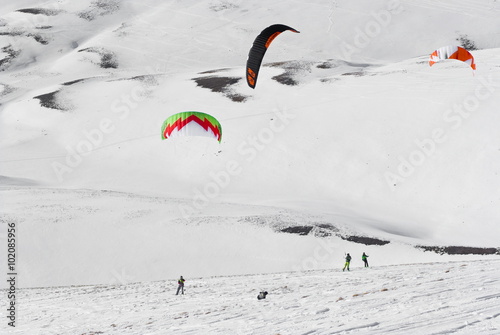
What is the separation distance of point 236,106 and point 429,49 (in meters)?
47.0

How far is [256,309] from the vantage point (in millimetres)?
14789

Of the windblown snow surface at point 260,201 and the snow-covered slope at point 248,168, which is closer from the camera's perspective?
the windblown snow surface at point 260,201

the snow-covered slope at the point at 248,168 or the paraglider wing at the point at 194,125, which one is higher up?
the paraglider wing at the point at 194,125

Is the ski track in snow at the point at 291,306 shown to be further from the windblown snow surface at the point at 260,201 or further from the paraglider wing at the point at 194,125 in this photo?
the paraglider wing at the point at 194,125

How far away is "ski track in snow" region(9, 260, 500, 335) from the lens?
11.0 meters

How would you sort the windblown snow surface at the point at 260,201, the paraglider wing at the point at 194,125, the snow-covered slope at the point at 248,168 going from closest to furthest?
the windblown snow surface at the point at 260,201 → the paraglider wing at the point at 194,125 → the snow-covered slope at the point at 248,168

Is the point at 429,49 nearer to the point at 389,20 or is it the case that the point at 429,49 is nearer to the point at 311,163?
the point at 389,20

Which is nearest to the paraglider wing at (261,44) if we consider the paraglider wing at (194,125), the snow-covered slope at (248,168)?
the paraglider wing at (194,125)

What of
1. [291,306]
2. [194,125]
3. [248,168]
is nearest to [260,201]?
[248,168]

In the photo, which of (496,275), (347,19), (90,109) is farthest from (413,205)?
(347,19)

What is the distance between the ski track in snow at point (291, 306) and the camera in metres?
11.0

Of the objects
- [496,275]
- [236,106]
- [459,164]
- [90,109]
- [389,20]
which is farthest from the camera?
[389,20]

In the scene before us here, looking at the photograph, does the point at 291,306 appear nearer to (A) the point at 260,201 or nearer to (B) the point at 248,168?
(A) the point at 260,201

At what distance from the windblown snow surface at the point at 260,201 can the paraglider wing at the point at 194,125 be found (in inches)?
253
